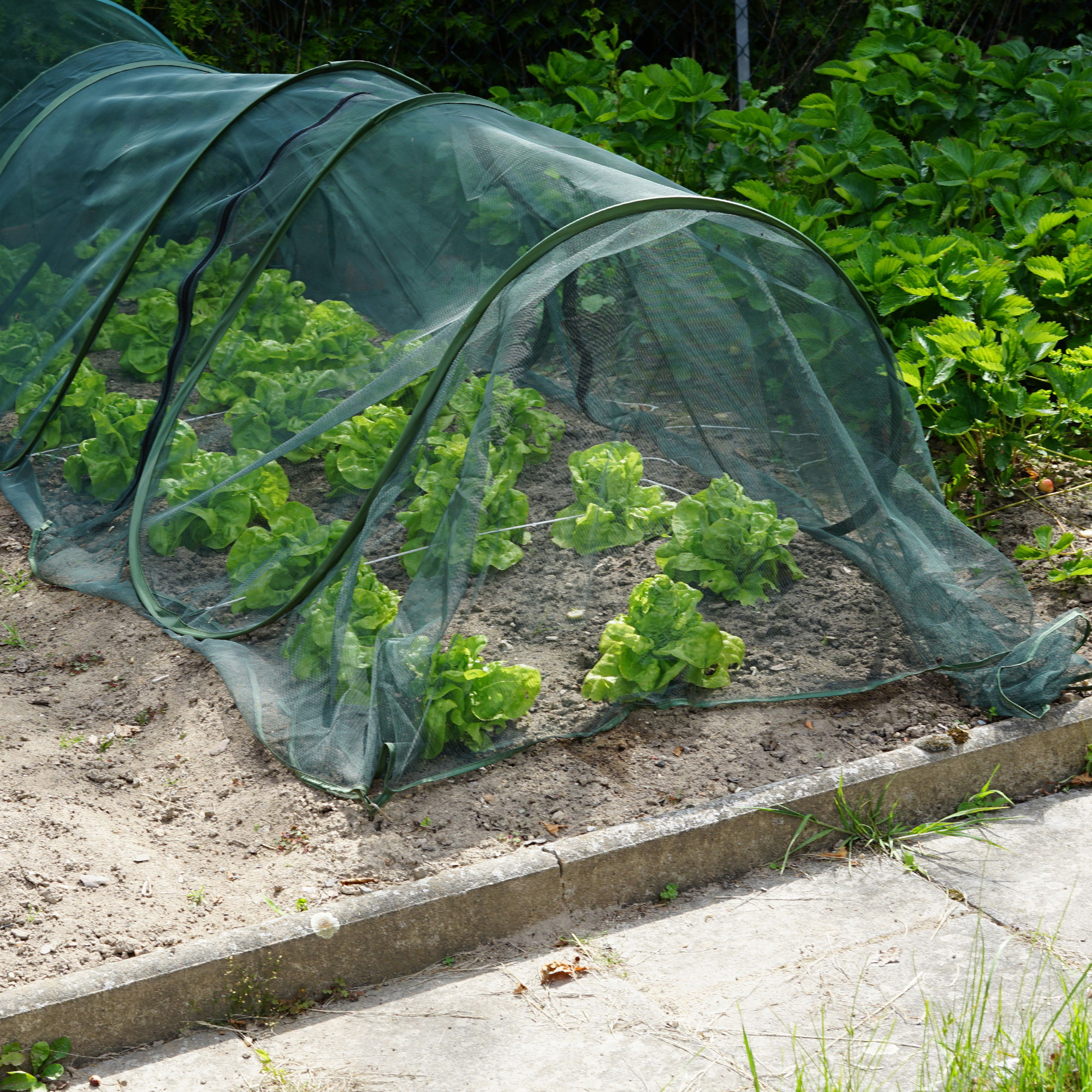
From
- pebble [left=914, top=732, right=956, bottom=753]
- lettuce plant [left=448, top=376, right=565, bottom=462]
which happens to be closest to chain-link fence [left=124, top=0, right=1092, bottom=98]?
lettuce plant [left=448, top=376, right=565, bottom=462]

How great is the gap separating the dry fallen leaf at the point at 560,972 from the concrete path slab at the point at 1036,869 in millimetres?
820

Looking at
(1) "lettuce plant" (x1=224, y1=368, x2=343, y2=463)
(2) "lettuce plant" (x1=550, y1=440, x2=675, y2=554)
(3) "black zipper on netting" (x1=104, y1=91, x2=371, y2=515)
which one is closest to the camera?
(2) "lettuce plant" (x1=550, y1=440, x2=675, y2=554)

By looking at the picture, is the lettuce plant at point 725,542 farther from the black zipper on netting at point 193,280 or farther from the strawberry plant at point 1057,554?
the black zipper on netting at point 193,280

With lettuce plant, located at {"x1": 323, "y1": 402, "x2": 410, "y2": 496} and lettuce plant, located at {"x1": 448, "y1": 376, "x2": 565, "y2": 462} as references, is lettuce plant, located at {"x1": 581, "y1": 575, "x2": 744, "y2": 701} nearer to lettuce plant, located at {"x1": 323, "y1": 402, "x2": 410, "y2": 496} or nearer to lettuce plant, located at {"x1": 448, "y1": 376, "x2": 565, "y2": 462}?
lettuce plant, located at {"x1": 448, "y1": 376, "x2": 565, "y2": 462}

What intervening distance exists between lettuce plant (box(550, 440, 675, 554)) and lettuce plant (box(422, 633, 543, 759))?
324 mm

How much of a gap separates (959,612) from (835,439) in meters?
0.55

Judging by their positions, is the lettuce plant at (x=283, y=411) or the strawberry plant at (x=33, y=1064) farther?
the lettuce plant at (x=283, y=411)

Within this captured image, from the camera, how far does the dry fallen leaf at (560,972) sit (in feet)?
7.39

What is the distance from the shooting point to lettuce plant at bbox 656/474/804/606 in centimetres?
285

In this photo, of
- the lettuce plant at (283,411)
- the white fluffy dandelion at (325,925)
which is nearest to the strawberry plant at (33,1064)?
the white fluffy dandelion at (325,925)

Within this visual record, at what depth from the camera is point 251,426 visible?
314cm

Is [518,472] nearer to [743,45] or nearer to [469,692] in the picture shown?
[469,692]

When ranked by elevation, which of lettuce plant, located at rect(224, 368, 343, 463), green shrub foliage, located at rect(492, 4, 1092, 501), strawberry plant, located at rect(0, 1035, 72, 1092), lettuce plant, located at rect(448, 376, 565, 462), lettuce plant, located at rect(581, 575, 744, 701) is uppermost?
green shrub foliage, located at rect(492, 4, 1092, 501)

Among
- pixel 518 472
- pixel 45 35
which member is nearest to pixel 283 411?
pixel 518 472
